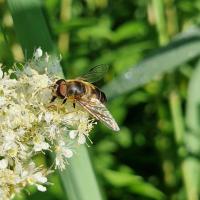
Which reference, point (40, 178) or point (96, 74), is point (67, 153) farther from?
point (96, 74)

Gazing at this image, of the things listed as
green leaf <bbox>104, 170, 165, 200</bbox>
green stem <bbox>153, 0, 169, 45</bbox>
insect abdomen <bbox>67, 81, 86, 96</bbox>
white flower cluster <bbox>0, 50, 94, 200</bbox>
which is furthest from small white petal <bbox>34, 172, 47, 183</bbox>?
green stem <bbox>153, 0, 169, 45</bbox>

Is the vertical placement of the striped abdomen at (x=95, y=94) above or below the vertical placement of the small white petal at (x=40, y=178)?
above

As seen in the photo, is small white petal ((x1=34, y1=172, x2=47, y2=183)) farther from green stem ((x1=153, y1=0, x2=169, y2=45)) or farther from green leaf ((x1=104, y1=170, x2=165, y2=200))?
green stem ((x1=153, y1=0, x2=169, y2=45))

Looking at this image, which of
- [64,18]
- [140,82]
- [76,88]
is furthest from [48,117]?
[64,18]

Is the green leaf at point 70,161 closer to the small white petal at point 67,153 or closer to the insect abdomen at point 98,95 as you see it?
the small white petal at point 67,153

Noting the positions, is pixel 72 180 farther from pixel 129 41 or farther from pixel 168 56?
pixel 129 41

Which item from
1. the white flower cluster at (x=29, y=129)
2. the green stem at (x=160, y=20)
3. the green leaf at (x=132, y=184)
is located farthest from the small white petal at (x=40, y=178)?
the green stem at (x=160, y=20)

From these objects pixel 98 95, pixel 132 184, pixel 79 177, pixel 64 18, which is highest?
pixel 64 18
